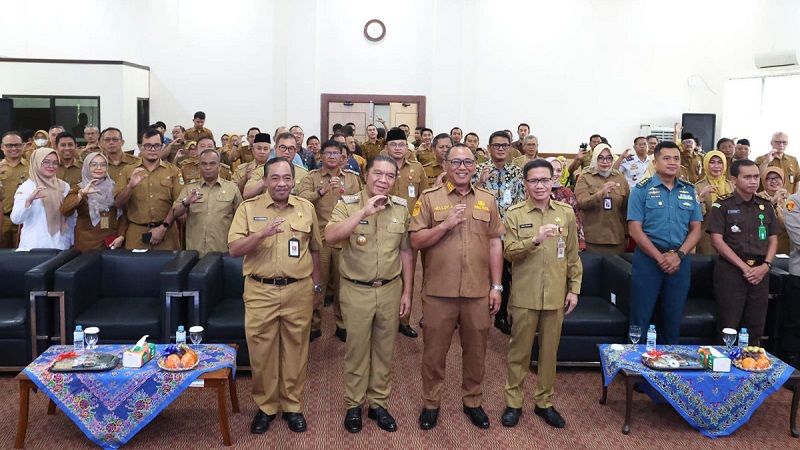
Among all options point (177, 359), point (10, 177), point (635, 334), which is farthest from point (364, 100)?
point (177, 359)

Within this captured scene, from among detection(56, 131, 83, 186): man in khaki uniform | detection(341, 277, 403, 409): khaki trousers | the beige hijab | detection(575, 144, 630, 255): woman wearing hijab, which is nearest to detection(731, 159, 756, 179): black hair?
detection(575, 144, 630, 255): woman wearing hijab

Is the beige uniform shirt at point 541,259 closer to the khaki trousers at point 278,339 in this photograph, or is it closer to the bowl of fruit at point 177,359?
the khaki trousers at point 278,339

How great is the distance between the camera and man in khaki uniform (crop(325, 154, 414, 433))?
148 inches

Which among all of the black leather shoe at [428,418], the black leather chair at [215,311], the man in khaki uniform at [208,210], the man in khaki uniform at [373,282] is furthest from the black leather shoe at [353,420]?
the man in khaki uniform at [208,210]

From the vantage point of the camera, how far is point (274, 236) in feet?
12.4

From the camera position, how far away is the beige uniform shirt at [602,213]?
235 inches

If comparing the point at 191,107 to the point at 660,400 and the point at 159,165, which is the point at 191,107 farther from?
the point at 660,400

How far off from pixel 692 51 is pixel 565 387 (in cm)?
957

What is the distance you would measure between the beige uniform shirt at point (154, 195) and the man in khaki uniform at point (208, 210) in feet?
1.03

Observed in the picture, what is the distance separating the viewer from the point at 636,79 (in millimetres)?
12430

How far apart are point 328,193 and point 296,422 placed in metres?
2.11

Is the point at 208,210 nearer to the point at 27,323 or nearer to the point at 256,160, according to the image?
the point at 256,160

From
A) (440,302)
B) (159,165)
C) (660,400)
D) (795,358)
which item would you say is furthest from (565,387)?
(159,165)

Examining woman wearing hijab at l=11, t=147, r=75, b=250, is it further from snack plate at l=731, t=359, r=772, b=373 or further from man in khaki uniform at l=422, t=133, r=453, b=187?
snack plate at l=731, t=359, r=772, b=373
